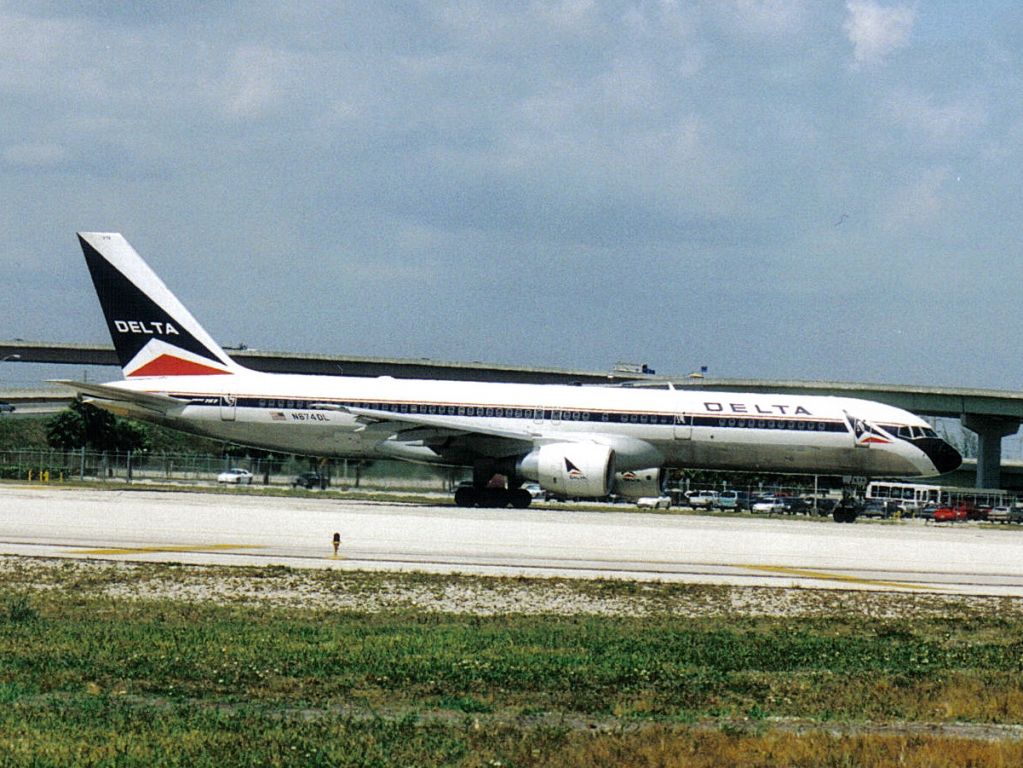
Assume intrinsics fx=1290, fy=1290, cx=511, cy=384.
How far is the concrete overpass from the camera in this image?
87500mm

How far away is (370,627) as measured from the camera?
14883mm

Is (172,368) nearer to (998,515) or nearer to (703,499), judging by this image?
(703,499)

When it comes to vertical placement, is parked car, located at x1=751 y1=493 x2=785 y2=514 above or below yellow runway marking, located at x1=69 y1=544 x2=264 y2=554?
above

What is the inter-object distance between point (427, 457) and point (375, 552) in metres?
18.4

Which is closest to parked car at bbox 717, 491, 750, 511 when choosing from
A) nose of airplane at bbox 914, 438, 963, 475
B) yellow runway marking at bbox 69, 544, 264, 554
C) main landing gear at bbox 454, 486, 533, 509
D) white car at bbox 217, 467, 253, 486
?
white car at bbox 217, 467, 253, 486

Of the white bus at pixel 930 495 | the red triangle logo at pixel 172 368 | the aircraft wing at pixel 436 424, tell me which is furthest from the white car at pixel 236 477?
the white bus at pixel 930 495

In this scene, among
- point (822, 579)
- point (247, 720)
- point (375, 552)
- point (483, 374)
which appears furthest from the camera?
point (483, 374)

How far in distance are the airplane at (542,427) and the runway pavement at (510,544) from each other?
133 inches

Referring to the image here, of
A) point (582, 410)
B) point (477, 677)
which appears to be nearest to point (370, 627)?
point (477, 677)

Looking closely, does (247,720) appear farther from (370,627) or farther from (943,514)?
(943,514)

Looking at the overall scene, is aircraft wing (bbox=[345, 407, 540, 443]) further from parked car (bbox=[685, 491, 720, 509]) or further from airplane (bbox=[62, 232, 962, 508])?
parked car (bbox=[685, 491, 720, 509])

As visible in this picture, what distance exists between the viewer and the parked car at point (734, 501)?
7506 centimetres

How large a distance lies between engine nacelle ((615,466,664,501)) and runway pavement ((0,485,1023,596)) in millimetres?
3776

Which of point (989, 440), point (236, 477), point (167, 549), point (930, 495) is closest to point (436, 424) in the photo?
point (167, 549)
